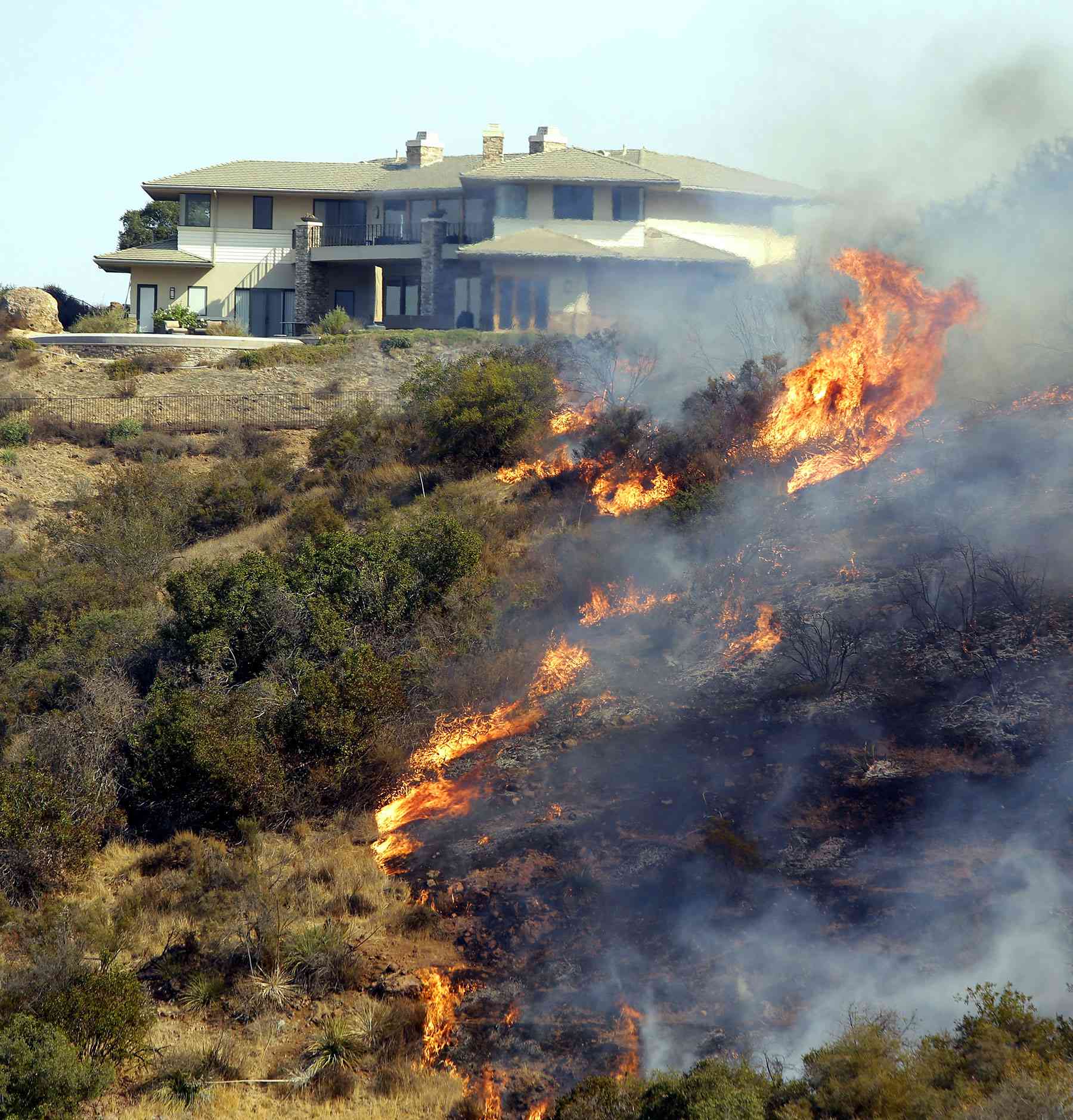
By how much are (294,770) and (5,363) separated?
85.0 feet

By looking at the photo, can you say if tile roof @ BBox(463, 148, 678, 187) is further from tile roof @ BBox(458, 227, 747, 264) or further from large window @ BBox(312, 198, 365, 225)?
large window @ BBox(312, 198, 365, 225)

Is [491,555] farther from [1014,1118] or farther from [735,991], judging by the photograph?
[1014,1118]

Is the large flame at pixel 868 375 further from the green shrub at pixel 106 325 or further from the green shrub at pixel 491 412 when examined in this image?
the green shrub at pixel 106 325

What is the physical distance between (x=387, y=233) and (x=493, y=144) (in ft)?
15.9

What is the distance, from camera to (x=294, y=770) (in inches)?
766

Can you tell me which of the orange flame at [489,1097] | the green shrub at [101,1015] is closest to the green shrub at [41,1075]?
the green shrub at [101,1015]

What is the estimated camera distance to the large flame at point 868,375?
86.0 feet

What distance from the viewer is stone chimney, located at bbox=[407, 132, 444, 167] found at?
4906cm

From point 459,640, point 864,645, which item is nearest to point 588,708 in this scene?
point 459,640

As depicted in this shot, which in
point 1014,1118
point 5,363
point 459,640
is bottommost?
point 1014,1118

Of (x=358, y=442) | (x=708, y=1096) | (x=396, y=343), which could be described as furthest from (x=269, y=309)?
(x=708, y=1096)

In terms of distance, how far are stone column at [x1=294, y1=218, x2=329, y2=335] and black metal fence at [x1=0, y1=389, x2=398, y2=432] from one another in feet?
28.5

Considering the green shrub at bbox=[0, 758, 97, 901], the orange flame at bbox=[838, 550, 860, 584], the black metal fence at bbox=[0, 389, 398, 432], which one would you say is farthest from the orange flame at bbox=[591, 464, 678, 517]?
the green shrub at bbox=[0, 758, 97, 901]

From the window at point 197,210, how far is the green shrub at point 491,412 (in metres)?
19.7
